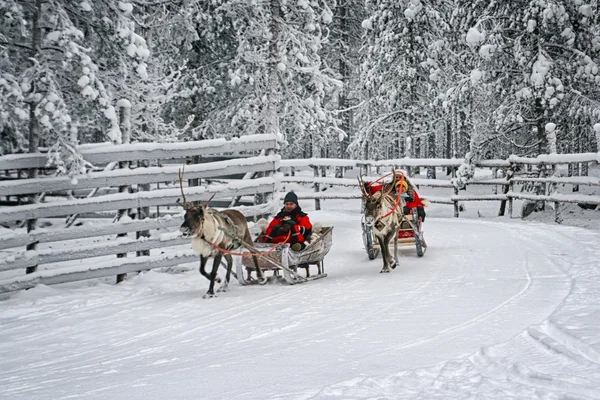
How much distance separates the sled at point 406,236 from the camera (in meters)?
10.3

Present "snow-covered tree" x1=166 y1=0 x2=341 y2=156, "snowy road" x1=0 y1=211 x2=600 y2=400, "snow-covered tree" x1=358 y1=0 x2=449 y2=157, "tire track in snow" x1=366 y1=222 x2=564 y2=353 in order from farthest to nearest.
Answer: "snow-covered tree" x1=358 y1=0 x2=449 y2=157
"snow-covered tree" x1=166 y1=0 x2=341 y2=156
"tire track in snow" x1=366 y1=222 x2=564 y2=353
"snowy road" x1=0 y1=211 x2=600 y2=400

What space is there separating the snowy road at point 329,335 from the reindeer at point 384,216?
0.32 meters

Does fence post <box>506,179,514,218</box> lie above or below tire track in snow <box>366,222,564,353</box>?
above

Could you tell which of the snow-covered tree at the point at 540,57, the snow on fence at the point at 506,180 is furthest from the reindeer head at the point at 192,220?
the snow-covered tree at the point at 540,57

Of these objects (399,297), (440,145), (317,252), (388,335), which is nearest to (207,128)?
(317,252)

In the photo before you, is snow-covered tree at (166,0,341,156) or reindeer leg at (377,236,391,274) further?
snow-covered tree at (166,0,341,156)

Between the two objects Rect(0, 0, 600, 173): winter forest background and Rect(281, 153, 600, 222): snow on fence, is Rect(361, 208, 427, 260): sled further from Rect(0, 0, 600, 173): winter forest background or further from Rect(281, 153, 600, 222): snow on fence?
Rect(0, 0, 600, 173): winter forest background

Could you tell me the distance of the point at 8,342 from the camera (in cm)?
605

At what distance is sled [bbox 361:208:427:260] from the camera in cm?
1030

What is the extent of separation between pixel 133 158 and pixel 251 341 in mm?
5240

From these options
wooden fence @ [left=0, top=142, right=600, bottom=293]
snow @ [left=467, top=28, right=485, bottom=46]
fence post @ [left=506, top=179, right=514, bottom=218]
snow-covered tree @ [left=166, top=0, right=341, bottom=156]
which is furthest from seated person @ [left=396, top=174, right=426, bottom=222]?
snow @ [left=467, top=28, right=485, bottom=46]

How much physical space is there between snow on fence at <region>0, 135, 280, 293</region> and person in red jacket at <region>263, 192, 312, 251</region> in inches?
65.7

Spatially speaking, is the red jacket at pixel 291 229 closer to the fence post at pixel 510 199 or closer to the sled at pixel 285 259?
the sled at pixel 285 259

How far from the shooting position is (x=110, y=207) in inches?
371
